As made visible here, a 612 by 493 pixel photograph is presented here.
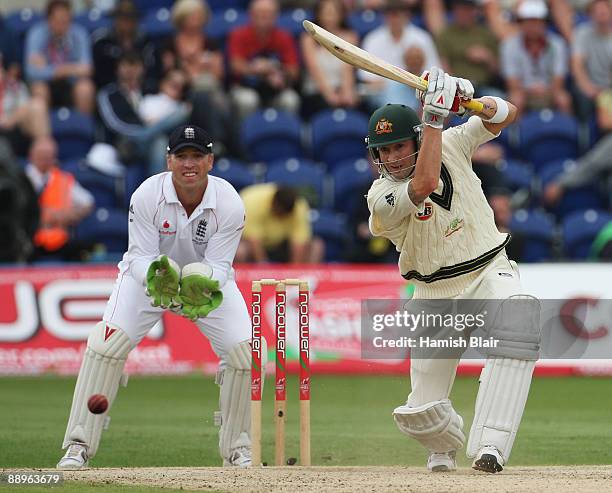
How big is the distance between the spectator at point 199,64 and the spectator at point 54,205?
1572mm

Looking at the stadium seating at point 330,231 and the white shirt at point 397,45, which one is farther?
the white shirt at point 397,45

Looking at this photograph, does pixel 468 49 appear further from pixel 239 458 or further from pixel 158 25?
pixel 239 458

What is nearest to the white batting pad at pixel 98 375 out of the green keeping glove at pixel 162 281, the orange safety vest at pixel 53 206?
the green keeping glove at pixel 162 281

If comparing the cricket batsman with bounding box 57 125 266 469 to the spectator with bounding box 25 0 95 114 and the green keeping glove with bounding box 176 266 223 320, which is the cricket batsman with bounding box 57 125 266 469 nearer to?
the green keeping glove with bounding box 176 266 223 320

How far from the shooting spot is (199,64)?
14500 millimetres

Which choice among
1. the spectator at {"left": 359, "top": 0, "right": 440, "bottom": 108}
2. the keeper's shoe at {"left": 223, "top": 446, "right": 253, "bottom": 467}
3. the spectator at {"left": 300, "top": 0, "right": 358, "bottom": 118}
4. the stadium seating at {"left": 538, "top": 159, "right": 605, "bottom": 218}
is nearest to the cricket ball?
the keeper's shoe at {"left": 223, "top": 446, "right": 253, "bottom": 467}

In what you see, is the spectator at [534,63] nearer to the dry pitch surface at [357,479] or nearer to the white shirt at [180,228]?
the white shirt at [180,228]

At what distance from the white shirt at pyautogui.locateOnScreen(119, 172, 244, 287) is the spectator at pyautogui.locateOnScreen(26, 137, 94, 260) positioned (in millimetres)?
5647

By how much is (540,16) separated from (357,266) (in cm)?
401

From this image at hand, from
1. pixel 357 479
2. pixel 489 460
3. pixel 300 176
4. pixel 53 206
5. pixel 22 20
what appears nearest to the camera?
pixel 489 460

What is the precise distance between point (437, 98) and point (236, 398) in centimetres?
230

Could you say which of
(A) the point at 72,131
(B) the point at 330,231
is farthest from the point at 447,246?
(A) the point at 72,131

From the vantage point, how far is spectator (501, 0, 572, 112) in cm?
1503

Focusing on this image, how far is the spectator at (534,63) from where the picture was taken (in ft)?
49.3
